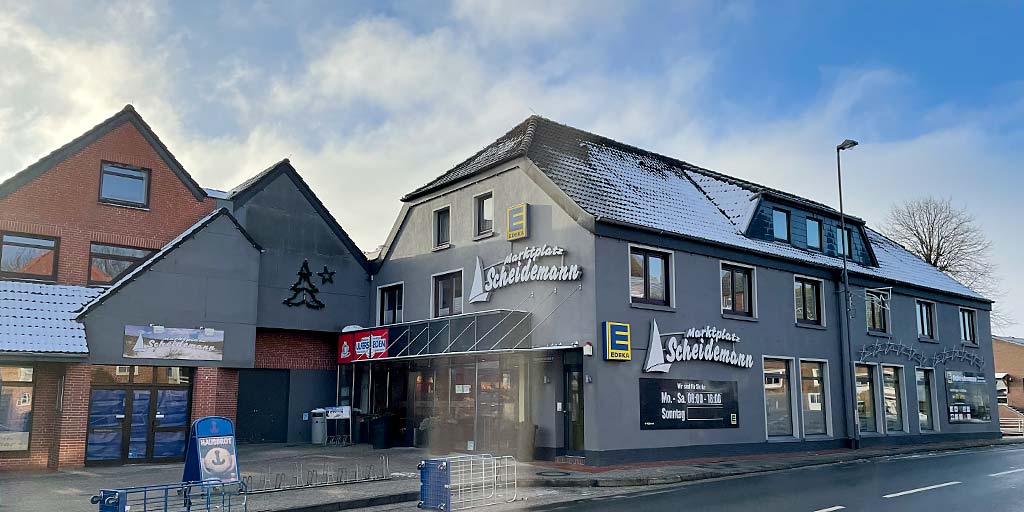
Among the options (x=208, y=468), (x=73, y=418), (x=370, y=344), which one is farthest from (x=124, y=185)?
(x=208, y=468)

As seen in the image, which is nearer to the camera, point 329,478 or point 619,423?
point 329,478

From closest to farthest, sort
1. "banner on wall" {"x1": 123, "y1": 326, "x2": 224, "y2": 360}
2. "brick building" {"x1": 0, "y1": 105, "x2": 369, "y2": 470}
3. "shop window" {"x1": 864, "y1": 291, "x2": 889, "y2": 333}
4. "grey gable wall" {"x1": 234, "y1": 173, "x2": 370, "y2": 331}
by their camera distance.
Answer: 1. "brick building" {"x1": 0, "y1": 105, "x2": 369, "y2": 470}
2. "banner on wall" {"x1": 123, "y1": 326, "x2": 224, "y2": 360}
3. "grey gable wall" {"x1": 234, "y1": 173, "x2": 370, "y2": 331}
4. "shop window" {"x1": 864, "y1": 291, "x2": 889, "y2": 333}

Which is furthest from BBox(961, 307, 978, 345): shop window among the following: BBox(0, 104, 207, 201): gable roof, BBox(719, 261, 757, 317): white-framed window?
BBox(0, 104, 207, 201): gable roof

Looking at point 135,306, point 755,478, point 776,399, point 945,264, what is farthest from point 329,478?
point 945,264

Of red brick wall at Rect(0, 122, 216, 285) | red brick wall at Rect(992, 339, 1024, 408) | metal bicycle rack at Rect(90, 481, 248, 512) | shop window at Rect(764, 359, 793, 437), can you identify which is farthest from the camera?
red brick wall at Rect(992, 339, 1024, 408)

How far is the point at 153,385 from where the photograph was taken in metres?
20.8

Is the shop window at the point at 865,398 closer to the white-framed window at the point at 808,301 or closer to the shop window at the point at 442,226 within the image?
the white-framed window at the point at 808,301

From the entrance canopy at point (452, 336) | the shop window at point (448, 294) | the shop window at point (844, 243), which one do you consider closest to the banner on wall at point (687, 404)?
the entrance canopy at point (452, 336)

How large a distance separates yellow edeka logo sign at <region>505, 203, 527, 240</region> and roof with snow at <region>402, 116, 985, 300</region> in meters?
1.35

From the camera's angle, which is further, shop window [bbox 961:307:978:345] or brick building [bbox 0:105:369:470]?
shop window [bbox 961:307:978:345]

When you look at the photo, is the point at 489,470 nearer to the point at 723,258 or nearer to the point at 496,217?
the point at 496,217

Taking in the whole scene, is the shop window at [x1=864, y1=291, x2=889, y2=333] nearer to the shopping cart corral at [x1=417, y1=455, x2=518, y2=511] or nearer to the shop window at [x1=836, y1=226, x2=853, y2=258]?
the shop window at [x1=836, y1=226, x2=853, y2=258]

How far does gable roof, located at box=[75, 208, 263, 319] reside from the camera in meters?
20.1

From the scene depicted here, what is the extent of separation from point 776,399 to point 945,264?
99.7ft
